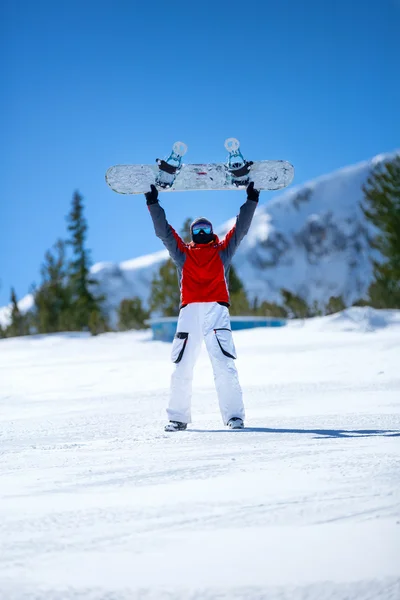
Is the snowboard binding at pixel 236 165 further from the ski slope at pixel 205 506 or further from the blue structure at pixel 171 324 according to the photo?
the blue structure at pixel 171 324

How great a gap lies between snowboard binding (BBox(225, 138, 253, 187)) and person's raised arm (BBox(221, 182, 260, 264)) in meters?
0.52

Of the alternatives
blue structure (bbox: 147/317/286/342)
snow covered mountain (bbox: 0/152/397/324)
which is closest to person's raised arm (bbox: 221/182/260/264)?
blue structure (bbox: 147/317/286/342)

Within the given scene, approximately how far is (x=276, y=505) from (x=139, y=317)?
16.7 metres

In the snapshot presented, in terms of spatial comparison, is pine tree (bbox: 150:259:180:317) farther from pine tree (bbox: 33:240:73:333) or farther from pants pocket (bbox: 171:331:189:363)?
pants pocket (bbox: 171:331:189:363)

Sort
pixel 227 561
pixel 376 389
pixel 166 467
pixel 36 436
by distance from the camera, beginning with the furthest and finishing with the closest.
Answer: pixel 376 389
pixel 36 436
pixel 166 467
pixel 227 561

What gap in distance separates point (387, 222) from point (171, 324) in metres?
9.23

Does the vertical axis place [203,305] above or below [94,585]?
above

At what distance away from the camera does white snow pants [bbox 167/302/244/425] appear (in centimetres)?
385

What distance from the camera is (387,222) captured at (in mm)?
17625

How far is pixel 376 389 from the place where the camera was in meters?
5.45

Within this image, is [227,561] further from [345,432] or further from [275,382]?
[275,382]

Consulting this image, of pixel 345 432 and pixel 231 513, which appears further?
pixel 345 432

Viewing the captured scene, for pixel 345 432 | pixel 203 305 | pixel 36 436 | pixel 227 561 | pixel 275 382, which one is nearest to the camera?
pixel 227 561

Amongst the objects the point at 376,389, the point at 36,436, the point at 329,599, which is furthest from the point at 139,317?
the point at 329,599
